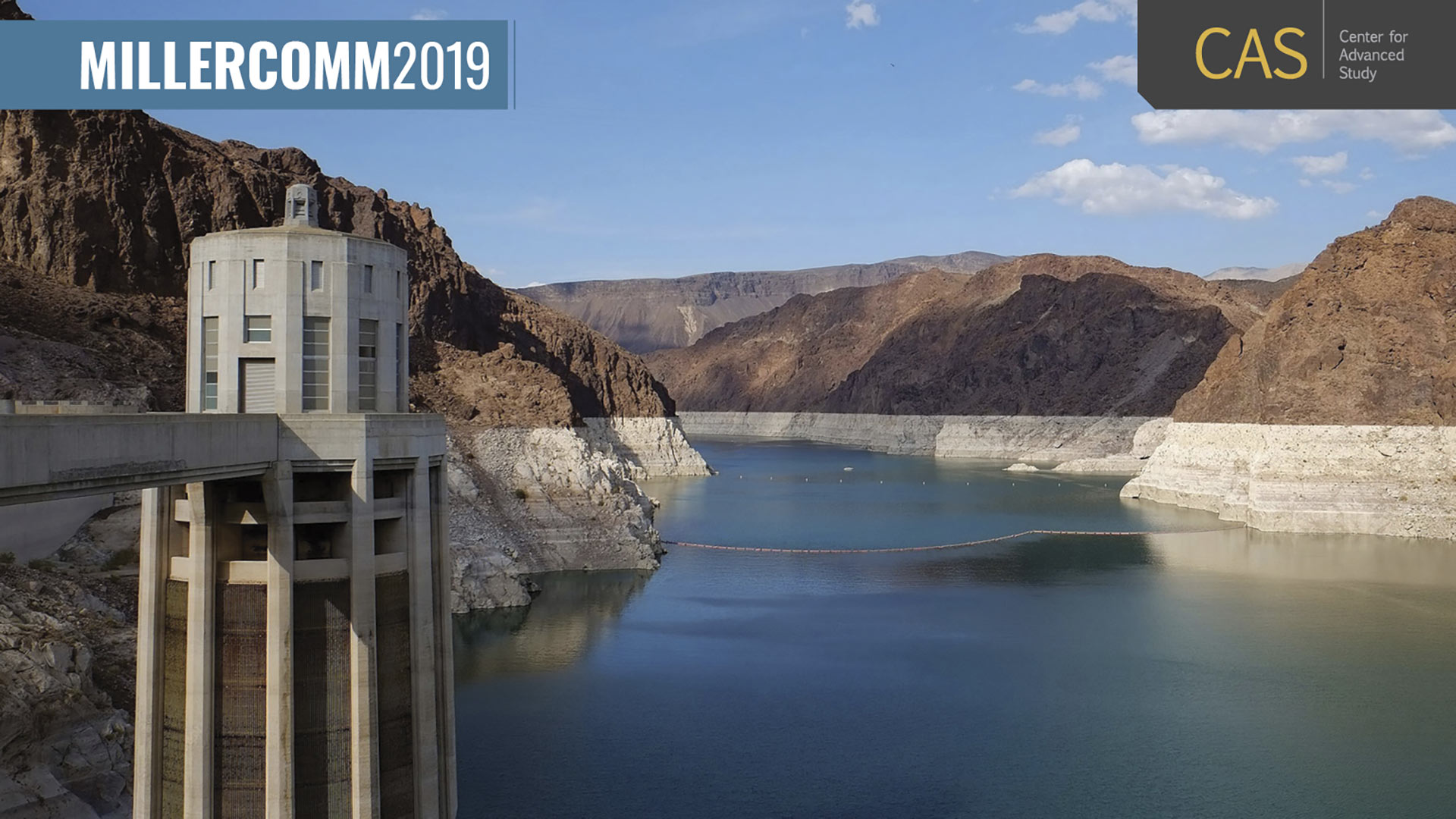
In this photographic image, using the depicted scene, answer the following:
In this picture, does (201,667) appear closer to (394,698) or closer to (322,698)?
→ (322,698)

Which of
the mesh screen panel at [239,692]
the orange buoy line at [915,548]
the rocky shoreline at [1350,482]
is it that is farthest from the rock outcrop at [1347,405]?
the mesh screen panel at [239,692]

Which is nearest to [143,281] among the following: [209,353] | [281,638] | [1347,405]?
[209,353]

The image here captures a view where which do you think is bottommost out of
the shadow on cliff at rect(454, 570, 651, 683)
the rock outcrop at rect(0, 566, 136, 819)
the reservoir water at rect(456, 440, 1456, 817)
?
the reservoir water at rect(456, 440, 1456, 817)

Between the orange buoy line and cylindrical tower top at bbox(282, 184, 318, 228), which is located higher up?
cylindrical tower top at bbox(282, 184, 318, 228)

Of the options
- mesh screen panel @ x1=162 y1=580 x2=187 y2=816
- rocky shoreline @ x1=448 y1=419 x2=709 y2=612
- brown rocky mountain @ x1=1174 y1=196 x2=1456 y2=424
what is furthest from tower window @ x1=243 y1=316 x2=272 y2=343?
brown rocky mountain @ x1=1174 y1=196 x2=1456 y2=424

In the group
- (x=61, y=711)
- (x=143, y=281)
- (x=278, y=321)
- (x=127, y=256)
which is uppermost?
(x=127, y=256)

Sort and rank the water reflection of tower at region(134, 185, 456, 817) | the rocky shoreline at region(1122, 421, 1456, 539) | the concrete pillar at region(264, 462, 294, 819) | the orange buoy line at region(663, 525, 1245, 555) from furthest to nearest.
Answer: the rocky shoreline at region(1122, 421, 1456, 539) < the orange buoy line at region(663, 525, 1245, 555) < the water reflection of tower at region(134, 185, 456, 817) < the concrete pillar at region(264, 462, 294, 819)

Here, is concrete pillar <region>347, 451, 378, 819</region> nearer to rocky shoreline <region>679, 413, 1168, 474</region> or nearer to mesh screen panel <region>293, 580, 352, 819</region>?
mesh screen panel <region>293, 580, 352, 819</region>

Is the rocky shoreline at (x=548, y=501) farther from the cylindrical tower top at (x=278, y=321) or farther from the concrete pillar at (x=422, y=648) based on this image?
the cylindrical tower top at (x=278, y=321)
